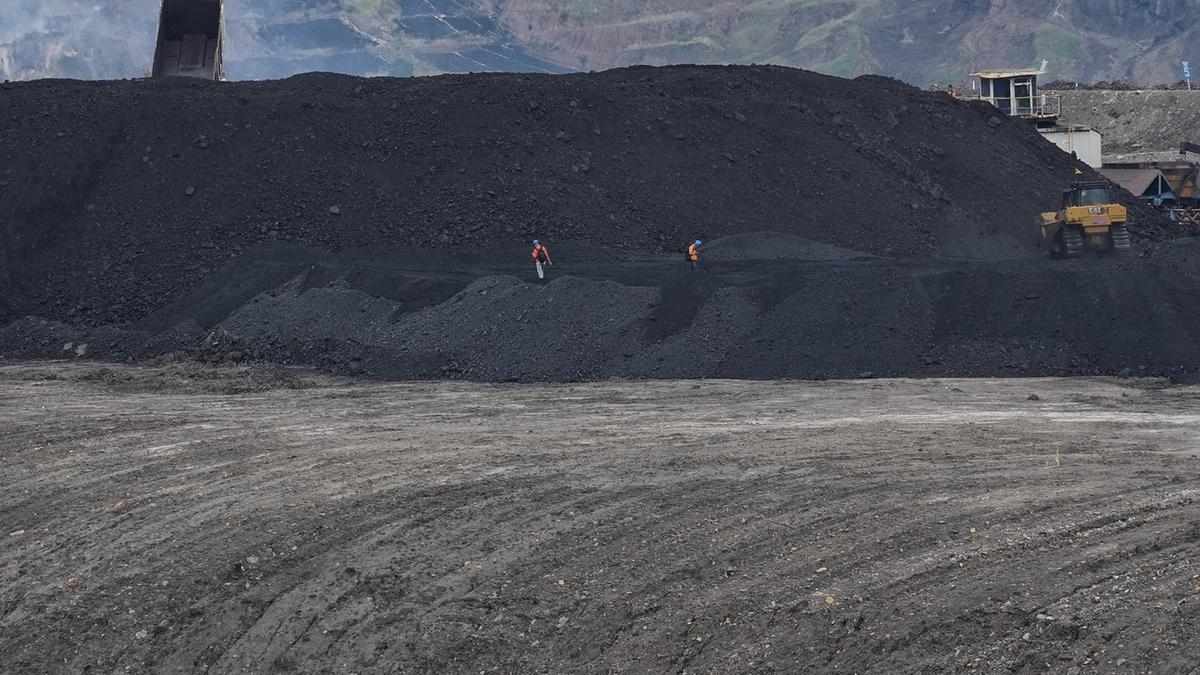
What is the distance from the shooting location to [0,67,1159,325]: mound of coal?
77.7ft

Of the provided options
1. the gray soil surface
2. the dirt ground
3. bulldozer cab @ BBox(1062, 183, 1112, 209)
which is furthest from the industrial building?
the dirt ground

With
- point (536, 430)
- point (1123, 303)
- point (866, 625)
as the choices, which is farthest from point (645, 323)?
point (866, 625)

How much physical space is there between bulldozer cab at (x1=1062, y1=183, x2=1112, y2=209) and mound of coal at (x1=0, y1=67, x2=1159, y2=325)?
71.3 inches

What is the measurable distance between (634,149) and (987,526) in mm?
17869

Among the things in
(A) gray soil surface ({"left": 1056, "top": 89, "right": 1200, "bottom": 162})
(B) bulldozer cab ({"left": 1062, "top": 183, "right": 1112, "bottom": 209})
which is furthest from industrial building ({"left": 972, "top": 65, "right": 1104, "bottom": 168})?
(A) gray soil surface ({"left": 1056, "top": 89, "right": 1200, "bottom": 162})

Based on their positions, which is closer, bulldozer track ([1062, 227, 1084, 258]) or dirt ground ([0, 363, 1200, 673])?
dirt ground ([0, 363, 1200, 673])

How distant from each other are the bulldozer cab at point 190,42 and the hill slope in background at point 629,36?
62.9m

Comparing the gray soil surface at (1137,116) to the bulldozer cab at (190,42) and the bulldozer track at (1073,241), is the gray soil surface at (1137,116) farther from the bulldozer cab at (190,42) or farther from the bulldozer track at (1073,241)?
the bulldozer cab at (190,42)

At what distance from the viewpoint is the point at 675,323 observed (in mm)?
19609

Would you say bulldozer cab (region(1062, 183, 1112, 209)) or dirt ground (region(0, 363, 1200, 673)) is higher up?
bulldozer cab (region(1062, 183, 1112, 209))

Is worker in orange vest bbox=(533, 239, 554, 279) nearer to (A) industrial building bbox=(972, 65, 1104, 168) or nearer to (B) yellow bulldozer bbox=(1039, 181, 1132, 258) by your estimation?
(B) yellow bulldozer bbox=(1039, 181, 1132, 258)

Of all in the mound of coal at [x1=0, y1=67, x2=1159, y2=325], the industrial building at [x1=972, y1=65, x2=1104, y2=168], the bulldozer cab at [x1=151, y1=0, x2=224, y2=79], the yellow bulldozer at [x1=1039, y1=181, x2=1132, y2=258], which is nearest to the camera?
the mound of coal at [x1=0, y1=67, x2=1159, y2=325]

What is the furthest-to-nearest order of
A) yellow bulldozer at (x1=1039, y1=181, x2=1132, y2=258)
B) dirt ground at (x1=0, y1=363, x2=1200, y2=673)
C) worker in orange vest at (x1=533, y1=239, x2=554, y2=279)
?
yellow bulldozer at (x1=1039, y1=181, x2=1132, y2=258)
worker in orange vest at (x1=533, y1=239, x2=554, y2=279)
dirt ground at (x1=0, y1=363, x2=1200, y2=673)

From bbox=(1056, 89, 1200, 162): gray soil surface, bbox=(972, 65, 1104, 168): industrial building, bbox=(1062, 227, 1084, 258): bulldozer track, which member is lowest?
bbox=(1062, 227, 1084, 258): bulldozer track
